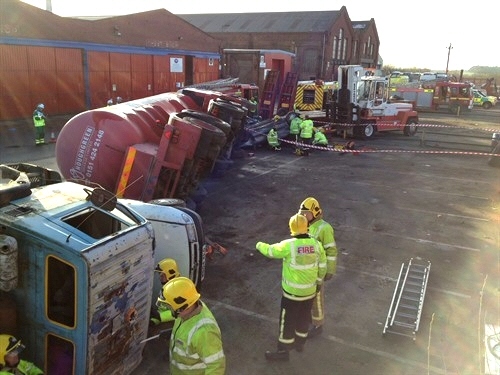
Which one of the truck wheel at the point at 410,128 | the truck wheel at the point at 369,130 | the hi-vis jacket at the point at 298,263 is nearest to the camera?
the hi-vis jacket at the point at 298,263

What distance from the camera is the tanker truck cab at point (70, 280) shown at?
3643 millimetres

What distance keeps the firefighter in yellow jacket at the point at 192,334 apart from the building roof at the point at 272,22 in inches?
1798

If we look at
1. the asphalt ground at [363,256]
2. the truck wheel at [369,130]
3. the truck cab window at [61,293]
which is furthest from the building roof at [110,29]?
the truck cab window at [61,293]

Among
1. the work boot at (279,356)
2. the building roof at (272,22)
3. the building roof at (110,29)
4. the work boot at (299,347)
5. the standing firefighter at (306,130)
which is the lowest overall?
the work boot at (279,356)

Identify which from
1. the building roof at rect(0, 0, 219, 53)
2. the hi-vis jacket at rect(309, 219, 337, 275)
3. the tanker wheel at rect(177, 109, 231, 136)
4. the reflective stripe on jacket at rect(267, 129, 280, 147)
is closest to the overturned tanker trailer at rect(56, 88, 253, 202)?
the tanker wheel at rect(177, 109, 231, 136)

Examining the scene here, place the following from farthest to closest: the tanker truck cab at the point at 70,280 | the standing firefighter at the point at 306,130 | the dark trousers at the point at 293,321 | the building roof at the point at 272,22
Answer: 1. the building roof at the point at 272,22
2. the standing firefighter at the point at 306,130
3. the dark trousers at the point at 293,321
4. the tanker truck cab at the point at 70,280

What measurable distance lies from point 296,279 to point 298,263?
0.20 meters

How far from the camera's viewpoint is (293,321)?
5.05 meters

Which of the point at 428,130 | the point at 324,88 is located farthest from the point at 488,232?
the point at 428,130

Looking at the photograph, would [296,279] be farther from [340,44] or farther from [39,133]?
[340,44]

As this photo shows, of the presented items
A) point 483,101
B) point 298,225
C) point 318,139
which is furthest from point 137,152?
point 483,101

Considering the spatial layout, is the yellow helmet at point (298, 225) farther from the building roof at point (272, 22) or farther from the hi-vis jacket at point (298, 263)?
the building roof at point (272, 22)

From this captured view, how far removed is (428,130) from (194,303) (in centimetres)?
2558

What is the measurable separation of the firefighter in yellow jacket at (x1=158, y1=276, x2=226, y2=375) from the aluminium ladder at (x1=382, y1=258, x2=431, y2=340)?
3.15 metres
